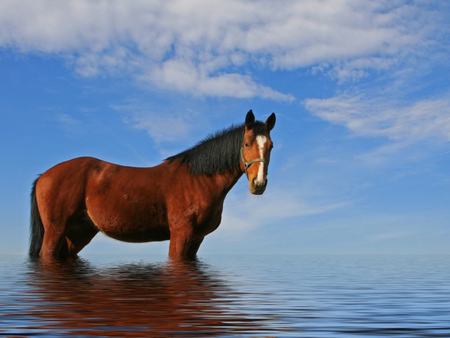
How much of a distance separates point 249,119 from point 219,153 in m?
0.87

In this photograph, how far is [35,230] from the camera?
11.6 m

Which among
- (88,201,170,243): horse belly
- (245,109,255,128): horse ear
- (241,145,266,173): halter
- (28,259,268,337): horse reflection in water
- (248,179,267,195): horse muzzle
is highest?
(245,109,255,128): horse ear

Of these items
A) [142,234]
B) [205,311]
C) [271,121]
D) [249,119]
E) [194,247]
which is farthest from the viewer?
[142,234]

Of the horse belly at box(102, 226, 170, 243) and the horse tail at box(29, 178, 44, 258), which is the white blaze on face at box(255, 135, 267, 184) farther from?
the horse tail at box(29, 178, 44, 258)

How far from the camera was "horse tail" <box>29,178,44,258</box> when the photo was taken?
455 inches

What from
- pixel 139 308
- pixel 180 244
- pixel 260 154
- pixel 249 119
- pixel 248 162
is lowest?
pixel 139 308

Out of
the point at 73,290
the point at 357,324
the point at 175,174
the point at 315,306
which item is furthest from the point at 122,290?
the point at 175,174

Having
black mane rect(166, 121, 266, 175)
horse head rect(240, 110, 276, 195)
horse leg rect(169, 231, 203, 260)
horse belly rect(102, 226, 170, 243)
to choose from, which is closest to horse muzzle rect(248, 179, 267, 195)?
horse head rect(240, 110, 276, 195)

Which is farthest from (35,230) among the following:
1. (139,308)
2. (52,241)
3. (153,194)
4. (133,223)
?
(139,308)

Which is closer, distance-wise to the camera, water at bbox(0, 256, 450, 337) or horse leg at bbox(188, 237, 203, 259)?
water at bbox(0, 256, 450, 337)

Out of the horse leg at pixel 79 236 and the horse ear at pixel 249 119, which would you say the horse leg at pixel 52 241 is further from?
the horse ear at pixel 249 119

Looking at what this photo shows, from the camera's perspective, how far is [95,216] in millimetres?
10617

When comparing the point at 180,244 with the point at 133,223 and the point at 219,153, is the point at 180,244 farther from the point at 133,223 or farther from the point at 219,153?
the point at 219,153

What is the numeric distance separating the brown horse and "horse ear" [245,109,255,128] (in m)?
0.02
